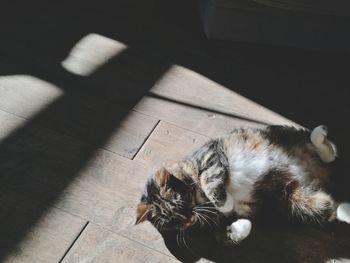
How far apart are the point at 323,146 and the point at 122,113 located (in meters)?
0.70

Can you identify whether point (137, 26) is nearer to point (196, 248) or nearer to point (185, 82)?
point (185, 82)

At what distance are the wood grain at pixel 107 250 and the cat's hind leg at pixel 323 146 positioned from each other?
571mm

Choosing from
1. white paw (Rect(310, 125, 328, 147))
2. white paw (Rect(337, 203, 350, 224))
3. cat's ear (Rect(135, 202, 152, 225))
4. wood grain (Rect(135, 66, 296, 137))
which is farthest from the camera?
wood grain (Rect(135, 66, 296, 137))

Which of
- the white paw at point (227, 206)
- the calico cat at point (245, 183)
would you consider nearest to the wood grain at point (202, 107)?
the calico cat at point (245, 183)

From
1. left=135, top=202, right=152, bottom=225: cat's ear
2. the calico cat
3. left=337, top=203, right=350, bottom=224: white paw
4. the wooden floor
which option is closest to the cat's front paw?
the calico cat

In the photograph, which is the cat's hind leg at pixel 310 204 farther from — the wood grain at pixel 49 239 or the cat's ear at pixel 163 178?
the wood grain at pixel 49 239

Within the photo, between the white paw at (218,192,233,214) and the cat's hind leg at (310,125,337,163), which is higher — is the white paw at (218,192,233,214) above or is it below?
below

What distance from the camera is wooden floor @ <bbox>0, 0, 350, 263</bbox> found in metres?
1.15

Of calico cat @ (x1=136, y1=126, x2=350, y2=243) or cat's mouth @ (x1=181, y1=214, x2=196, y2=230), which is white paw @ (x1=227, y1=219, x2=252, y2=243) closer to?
calico cat @ (x1=136, y1=126, x2=350, y2=243)

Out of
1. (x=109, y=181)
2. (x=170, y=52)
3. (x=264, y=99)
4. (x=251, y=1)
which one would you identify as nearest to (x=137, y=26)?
(x=170, y=52)

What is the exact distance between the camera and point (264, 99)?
1.62 metres

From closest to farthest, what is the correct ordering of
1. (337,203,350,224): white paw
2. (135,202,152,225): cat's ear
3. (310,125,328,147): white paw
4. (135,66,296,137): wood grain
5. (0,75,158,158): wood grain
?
(135,202,152,225): cat's ear → (337,203,350,224): white paw → (310,125,328,147): white paw → (0,75,158,158): wood grain → (135,66,296,137): wood grain

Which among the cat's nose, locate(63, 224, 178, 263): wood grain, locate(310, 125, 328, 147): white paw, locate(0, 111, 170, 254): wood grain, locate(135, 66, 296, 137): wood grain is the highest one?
locate(310, 125, 328, 147): white paw

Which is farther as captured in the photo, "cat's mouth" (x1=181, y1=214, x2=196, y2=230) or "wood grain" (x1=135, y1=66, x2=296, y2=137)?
"wood grain" (x1=135, y1=66, x2=296, y2=137)
